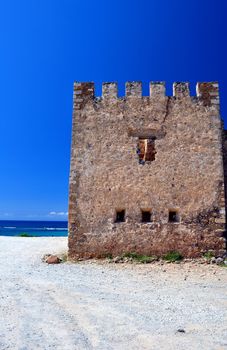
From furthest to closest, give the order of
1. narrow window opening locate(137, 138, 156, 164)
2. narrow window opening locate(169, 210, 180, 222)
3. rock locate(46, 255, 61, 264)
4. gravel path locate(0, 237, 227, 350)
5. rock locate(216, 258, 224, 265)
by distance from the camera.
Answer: narrow window opening locate(137, 138, 156, 164) < narrow window opening locate(169, 210, 180, 222) < rock locate(46, 255, 61, 264) < rock locate(216, 258, 224, 265) < gravel path locate(0, 237, 227, 350)

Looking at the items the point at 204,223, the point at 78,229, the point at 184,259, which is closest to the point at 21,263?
the point at 78,229

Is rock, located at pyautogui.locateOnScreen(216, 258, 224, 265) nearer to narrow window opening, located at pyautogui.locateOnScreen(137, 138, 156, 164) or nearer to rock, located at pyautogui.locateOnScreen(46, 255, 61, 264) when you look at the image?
narrow window opening, located at pyautogui.locateOnScreen(137, 138, 156, 164)

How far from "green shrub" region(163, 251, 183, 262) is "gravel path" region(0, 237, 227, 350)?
469 mm

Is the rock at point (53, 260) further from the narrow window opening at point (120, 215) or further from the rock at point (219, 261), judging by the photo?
the rock at point (219, 261)

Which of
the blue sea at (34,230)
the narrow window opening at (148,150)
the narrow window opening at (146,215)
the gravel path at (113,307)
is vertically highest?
the narrow window opening at (148,150)

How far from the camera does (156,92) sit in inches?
438

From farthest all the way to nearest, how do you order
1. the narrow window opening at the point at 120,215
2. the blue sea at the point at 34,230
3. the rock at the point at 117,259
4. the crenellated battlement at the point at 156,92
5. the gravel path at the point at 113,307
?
the blue sea at the point at 34,230 → the crenellated battlement at the point at 156,92 → the narrow window opening at the point at 120,215 → the rock at the point at 117,259 → the gravel path at the point at 113,307

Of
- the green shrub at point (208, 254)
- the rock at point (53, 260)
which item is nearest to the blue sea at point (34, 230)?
the rock at point (53, 260)

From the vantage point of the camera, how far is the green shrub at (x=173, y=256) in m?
10.2

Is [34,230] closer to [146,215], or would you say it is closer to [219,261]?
[146,215]

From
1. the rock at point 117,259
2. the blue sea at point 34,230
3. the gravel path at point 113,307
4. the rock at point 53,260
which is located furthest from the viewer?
the blue sea at point 34,230

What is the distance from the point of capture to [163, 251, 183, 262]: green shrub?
10188 millimetres

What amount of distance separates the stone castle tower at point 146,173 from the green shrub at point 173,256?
0.44ft

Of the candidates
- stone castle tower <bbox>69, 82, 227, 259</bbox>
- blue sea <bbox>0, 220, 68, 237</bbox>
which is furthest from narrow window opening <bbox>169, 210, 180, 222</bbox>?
blue sea <bbox>0, 220, 68, 237</bbox>
